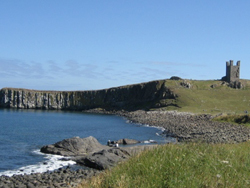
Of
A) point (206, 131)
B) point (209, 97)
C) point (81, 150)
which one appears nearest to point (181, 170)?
point (81, 150)

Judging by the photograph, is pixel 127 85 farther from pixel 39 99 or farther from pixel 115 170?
pixel 115 170

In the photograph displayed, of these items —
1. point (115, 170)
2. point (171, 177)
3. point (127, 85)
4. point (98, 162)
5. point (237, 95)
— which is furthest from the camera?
point (127, 85)

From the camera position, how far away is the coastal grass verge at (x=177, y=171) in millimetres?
9820

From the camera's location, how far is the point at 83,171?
82.5 ft

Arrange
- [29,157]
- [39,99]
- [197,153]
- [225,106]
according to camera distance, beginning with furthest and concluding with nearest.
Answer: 1. [39,99]
2. [225,106]
3. [29,157]
4. [197,153]

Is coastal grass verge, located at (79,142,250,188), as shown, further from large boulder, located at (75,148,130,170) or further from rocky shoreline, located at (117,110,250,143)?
large boulder, located at (75,148,130,170)

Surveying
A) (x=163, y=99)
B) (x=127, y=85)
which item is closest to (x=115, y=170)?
(x=163, y=99)

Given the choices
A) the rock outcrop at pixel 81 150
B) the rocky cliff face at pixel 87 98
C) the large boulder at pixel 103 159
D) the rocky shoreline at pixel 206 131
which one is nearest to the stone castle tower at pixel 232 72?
the rocky cliff face at pixel 87 98

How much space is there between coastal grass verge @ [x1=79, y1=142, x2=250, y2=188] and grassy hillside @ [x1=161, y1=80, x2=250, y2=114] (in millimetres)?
83063

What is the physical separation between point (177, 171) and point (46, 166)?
20578mm

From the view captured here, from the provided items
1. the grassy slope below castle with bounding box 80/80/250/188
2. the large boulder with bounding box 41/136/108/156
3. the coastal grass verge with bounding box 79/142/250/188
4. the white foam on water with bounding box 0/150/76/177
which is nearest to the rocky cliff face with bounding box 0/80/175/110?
the large boulder with bounding box 41/136/108/156

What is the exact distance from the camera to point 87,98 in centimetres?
17862

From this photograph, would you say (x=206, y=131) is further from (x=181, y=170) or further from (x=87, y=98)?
(x=87, y=98)

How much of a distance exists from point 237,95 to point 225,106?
18.2 meters
